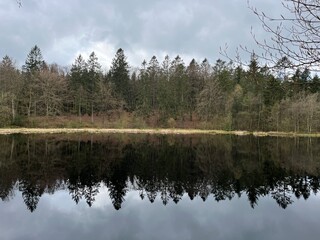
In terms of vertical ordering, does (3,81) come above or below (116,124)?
above

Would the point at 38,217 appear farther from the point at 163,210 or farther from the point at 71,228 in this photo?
the point at 163,210

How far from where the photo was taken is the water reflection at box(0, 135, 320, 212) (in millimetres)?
17984

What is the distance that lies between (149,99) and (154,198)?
209 feet

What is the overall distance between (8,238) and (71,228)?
221 cm

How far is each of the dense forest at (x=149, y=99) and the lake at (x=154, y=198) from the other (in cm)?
3456

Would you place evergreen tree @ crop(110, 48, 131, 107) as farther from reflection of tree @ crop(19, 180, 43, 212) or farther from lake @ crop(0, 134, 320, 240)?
reflection of tree @ crop(19, 180, 43, 212)

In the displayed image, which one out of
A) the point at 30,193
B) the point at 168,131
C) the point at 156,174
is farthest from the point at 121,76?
the point at 30,193

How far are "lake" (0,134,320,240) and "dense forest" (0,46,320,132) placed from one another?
34565 millimetres

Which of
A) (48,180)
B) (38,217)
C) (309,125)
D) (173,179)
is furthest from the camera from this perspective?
(309,125)

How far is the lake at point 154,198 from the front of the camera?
12.8 metres

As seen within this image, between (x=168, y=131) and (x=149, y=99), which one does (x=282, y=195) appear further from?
(x=149, y=99)

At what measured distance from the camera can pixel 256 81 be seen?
468cm

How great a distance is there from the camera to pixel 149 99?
80500 mm

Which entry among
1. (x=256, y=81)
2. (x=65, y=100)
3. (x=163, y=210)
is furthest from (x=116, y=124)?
(x=256, y=81)
